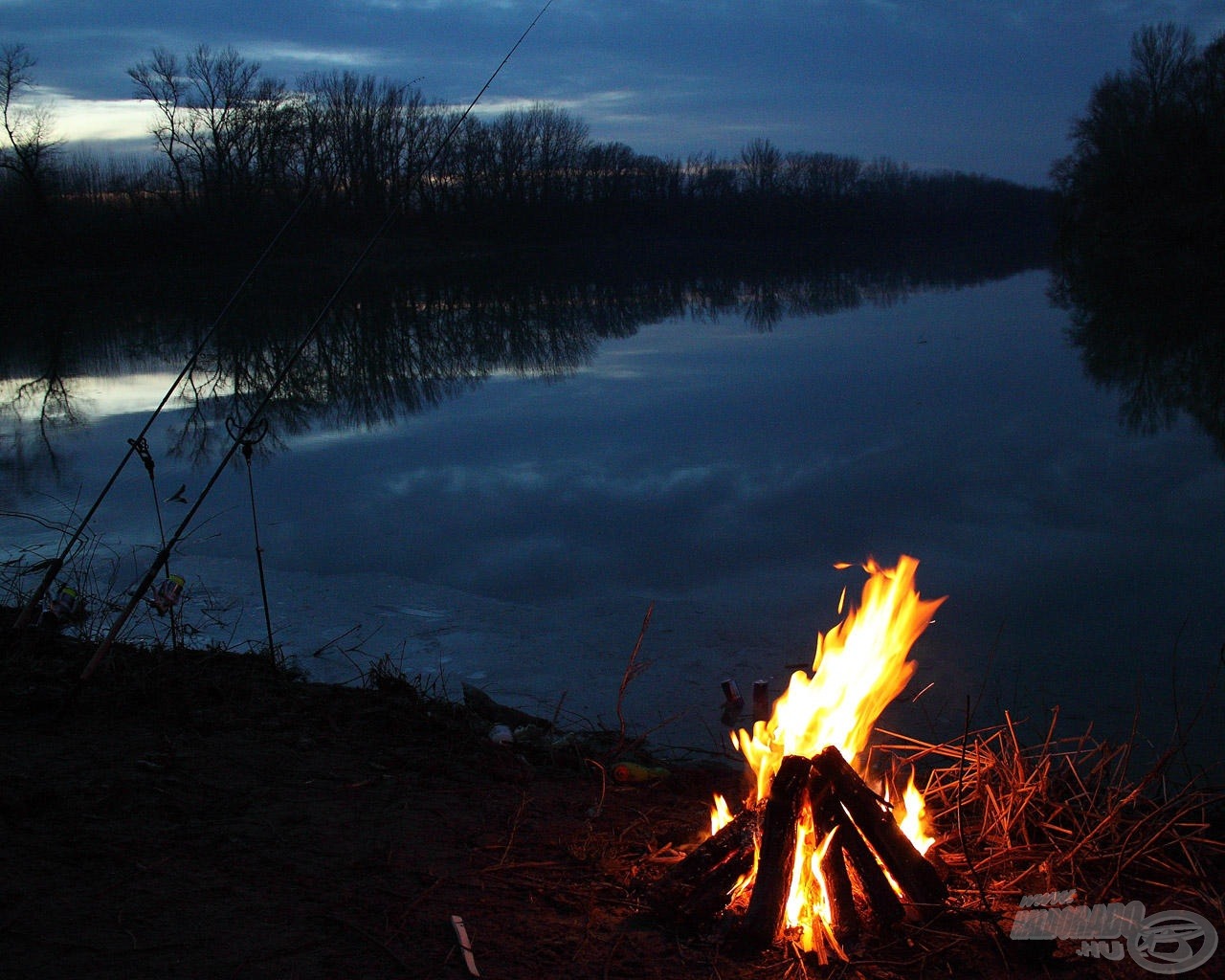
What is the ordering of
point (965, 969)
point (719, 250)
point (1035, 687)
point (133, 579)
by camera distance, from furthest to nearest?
1. point (719, 250)
2. point (133, 579)
3. point (1035, 687)
4. point (965, 969)

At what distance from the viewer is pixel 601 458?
1038cm

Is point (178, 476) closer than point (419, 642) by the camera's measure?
No

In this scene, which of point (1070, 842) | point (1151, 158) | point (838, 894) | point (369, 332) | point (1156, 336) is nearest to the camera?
point (838, 894)

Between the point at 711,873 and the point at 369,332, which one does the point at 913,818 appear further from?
the point at 369,332

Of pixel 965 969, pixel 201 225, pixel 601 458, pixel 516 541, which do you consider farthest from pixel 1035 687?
pixel 201 225

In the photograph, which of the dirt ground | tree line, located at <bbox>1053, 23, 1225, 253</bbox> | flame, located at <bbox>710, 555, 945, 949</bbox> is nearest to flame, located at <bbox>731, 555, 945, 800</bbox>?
flame, located at <bbox>710, 555, 945, 949</bbox>

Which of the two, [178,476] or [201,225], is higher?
[201,225]

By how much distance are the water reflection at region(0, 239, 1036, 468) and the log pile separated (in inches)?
143

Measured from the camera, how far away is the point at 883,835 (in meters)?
2.68

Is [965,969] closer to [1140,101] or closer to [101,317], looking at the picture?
[101,317]

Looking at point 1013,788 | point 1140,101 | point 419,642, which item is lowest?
point 419,642

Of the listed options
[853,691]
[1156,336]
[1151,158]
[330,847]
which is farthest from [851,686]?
[1151,158]

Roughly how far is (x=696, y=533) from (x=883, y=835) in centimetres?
507

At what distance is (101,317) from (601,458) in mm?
21010
